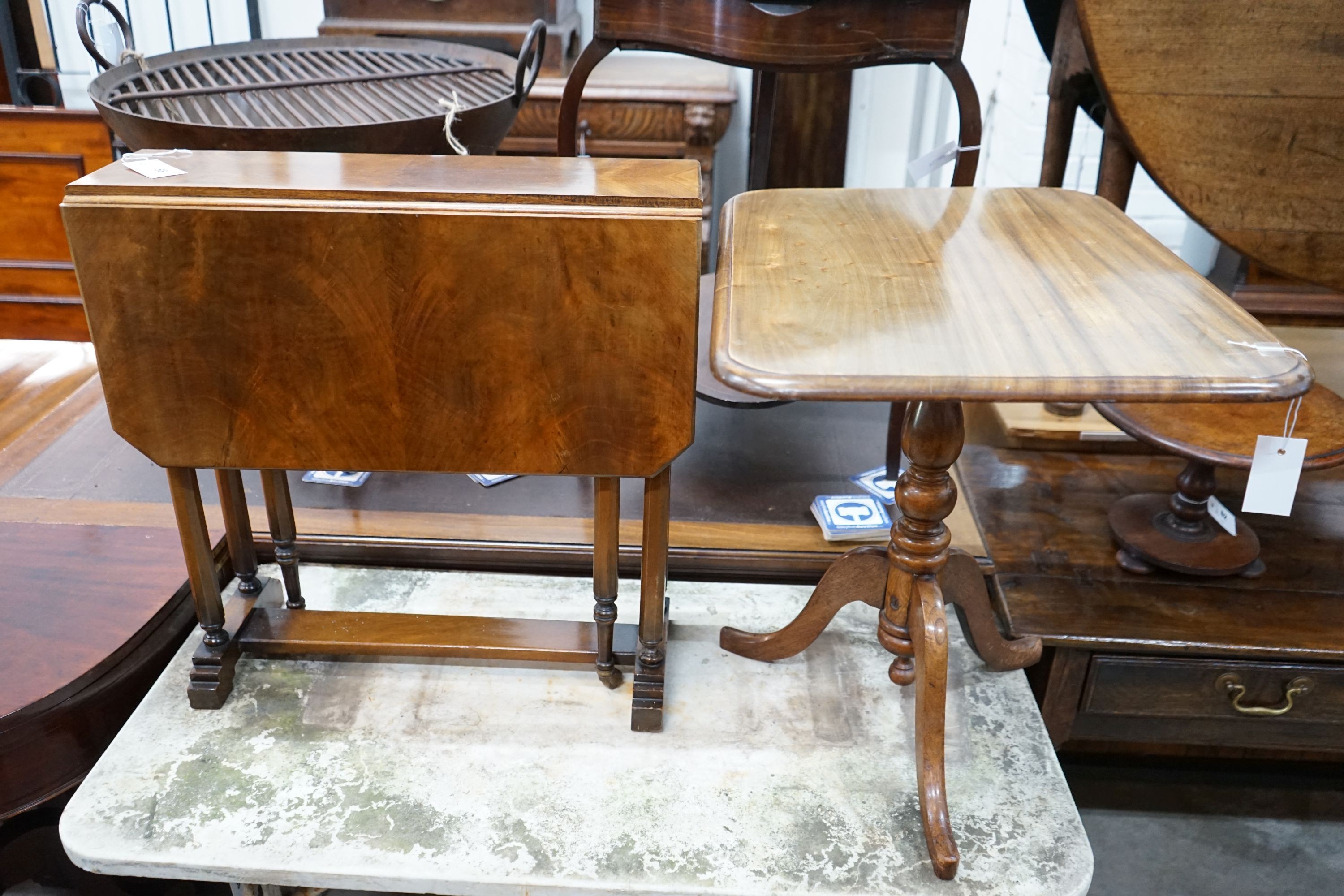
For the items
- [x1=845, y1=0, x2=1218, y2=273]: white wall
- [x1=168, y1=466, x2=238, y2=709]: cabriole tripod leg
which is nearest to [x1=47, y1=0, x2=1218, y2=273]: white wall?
[x1=845, y1=0, x2=1218, y2=273]: white wall

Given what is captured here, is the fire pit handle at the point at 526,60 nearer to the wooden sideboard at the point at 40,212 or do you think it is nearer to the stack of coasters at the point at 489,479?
the stack of coasters at the point at 489,479

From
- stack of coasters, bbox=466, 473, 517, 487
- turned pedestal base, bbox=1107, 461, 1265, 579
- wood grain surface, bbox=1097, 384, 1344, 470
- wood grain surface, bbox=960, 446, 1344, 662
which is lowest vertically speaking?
wood grain surface, bbox=960, 446, 1344, 662

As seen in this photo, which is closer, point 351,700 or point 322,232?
point 322,232

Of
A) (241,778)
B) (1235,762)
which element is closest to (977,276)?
(241,778)

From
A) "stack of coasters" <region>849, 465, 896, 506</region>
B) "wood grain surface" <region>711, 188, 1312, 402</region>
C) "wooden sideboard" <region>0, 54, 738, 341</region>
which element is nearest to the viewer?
"wood grain surface" <region>711, 188, 1312, 402</region>

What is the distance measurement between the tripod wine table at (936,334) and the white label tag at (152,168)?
2.05 ft

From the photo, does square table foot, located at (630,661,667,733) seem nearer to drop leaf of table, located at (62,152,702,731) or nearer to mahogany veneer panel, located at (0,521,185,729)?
drop leaf of table, located at (62,152,702,731)

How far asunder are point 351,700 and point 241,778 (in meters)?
0.18

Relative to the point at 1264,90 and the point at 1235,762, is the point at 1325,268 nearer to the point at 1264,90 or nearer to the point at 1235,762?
the point at 1264,90

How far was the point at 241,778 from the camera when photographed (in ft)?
4.47

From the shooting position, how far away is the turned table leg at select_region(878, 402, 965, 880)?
1.27 m

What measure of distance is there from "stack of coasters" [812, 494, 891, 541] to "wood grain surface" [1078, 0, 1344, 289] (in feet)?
2.25

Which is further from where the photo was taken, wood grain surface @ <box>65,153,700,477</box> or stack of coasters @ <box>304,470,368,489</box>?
stack of coasters @ <box>304,470,368,489</box>

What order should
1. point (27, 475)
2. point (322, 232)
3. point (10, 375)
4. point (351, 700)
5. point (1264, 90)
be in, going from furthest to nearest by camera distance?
point (10, 375) < point (27, 475) < point (1264, 90) < point (351, 700) < point (322, 232)
